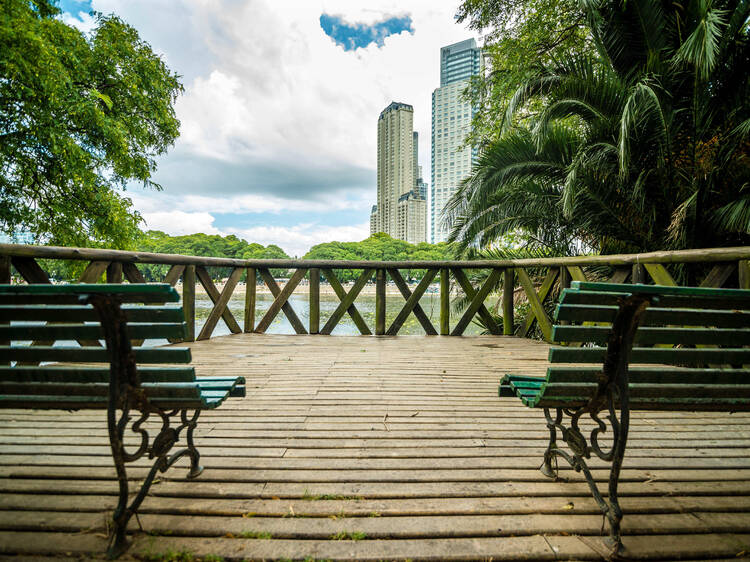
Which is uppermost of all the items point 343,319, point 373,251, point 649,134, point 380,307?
point 373,251

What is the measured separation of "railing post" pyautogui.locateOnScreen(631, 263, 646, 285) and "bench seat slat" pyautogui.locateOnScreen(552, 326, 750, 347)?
2.16 metres

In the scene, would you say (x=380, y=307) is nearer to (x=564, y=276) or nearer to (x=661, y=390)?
(x=564, y=276)

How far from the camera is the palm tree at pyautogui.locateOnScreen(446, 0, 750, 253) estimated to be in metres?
4.36

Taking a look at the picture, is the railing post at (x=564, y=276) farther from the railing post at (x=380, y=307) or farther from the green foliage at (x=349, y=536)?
the green foliage at (x=349, y=536)

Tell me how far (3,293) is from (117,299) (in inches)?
17.4

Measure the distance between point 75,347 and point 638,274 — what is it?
3931mm

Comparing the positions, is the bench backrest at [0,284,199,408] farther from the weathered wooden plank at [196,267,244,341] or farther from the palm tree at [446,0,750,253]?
the palm tree at [446,0,750,253]

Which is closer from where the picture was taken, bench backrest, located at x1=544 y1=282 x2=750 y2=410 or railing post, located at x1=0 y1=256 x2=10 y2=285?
bench backrest, located at x1=544 y1=282 x2=750 y2=410

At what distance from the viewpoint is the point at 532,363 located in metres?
3.69

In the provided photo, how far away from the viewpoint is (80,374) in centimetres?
137

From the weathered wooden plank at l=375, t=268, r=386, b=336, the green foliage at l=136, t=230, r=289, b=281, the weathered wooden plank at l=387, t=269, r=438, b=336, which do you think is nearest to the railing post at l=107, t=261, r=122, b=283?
the weathered wooden plank at l=375, t=268, r=386, b=336

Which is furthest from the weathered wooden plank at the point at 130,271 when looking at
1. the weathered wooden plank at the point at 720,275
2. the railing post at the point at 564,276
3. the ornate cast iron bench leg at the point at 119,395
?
the weathered wooden plank at the point at 720,275

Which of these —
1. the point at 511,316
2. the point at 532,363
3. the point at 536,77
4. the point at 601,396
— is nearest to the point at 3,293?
the point at 601,396

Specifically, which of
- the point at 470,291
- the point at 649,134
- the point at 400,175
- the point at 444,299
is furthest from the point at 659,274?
the point at 400,175
